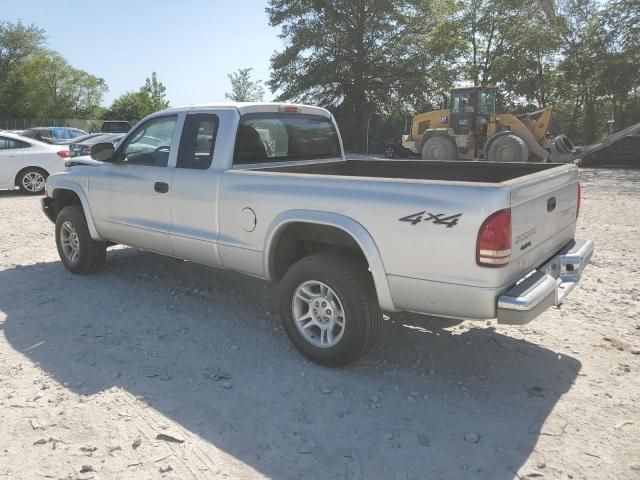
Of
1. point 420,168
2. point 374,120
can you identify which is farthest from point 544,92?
point 420,168

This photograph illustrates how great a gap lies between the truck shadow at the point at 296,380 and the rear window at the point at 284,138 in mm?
1466

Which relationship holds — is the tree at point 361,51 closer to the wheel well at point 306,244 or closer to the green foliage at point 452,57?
the green foliage at point 452,57

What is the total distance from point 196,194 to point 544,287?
9.37 feet

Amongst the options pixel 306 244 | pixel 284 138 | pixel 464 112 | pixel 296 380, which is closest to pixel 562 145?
pixel 464 112

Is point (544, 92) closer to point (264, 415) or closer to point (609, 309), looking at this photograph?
point (609, 309)

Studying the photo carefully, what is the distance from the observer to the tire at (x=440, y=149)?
18547mm

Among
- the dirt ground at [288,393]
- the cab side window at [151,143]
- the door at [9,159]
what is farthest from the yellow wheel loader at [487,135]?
the cab side window at [151,143]

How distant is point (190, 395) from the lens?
3.53 meters

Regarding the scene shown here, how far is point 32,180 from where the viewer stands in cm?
1324

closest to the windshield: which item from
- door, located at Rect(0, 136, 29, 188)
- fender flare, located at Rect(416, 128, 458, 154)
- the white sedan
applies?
fender flare, located at Rect(416, 128, 458, 154)

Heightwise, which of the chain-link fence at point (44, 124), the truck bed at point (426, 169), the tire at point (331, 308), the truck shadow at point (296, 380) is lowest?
the truck shadow at point (296, 380)

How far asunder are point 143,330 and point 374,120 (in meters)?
32.5

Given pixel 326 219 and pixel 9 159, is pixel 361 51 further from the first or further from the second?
pixel 326 219

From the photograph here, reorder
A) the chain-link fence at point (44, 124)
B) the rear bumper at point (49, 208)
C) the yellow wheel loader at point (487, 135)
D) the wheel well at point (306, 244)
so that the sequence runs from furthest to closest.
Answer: the chain-link fence at point (44, 124) < the yellow wheel loader at point (487, 135) < the rear bumper at point (49, 208) < the wheel well at point (306, 244)
